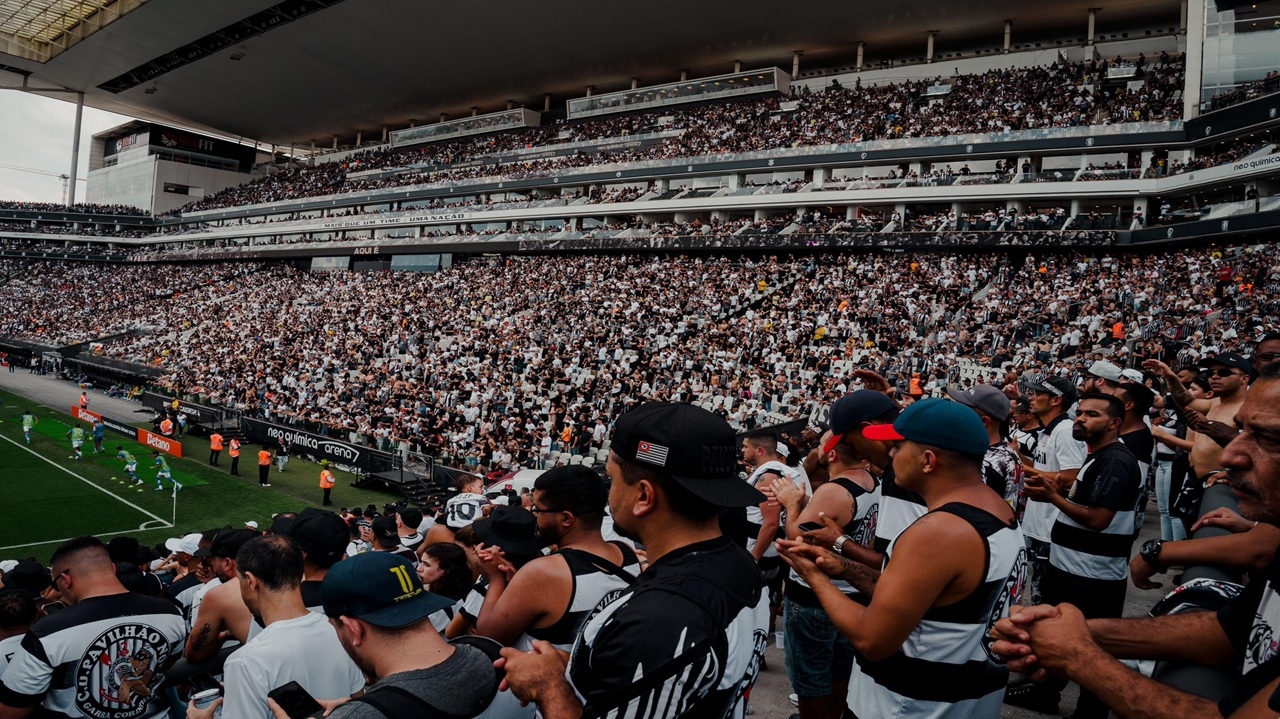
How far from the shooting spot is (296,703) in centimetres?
240

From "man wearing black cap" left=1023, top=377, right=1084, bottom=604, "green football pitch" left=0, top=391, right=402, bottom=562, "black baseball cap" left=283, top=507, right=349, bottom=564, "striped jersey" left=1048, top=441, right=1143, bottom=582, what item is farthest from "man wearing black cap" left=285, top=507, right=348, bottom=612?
"green football pitch" left=0, top=391, right=402, bottom=562

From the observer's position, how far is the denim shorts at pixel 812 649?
4270 millimetres

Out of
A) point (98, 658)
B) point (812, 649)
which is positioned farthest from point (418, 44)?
point (812, 649)

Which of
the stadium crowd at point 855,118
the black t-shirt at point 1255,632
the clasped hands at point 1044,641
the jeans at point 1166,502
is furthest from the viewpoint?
the stadium crowd at point 855,118

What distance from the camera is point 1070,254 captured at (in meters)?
28.7

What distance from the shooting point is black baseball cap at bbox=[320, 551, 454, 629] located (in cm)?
243

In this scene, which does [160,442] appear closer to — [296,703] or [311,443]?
[311,443]

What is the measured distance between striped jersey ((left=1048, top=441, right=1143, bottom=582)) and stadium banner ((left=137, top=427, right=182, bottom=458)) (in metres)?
27.0

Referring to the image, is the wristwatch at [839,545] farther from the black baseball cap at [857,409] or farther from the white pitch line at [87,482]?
the white pitch line at [87,482]

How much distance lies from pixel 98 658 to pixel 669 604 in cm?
362

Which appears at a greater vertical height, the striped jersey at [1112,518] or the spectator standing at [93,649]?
the striped jersey at [1112,518]

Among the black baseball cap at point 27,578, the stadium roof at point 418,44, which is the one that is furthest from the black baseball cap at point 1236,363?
the stadium roof at point 418,44

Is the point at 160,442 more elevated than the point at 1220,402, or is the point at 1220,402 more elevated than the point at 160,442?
the point at 1220,402

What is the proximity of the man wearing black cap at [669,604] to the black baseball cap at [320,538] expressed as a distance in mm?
2146
